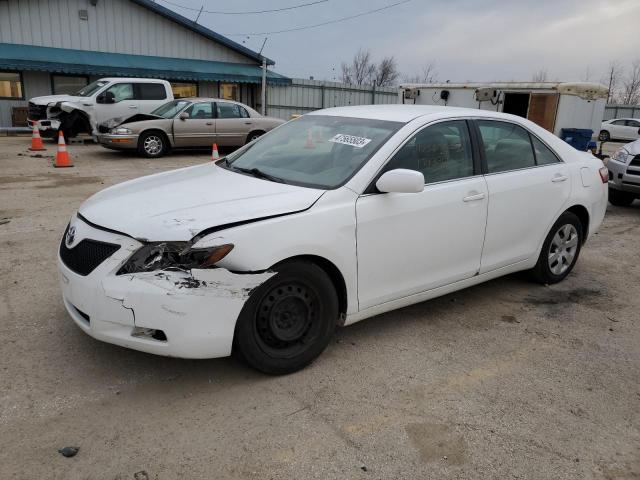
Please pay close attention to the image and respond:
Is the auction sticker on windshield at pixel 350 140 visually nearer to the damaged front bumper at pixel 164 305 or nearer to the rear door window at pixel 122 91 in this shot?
the damaged front bumper at pixel 164 305

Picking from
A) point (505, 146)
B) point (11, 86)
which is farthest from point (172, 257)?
point (11, 86)

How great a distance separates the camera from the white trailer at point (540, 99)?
1595 centimetres

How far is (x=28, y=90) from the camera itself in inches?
786

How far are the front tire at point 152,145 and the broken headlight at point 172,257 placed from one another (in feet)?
37.0

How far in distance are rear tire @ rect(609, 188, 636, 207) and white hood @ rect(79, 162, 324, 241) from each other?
7.95 metres

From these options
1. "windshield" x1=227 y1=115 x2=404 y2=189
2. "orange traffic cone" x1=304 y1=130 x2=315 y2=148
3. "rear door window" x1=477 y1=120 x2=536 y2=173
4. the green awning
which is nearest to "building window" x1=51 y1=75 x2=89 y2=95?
the green awning

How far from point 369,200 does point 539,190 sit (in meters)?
1.88

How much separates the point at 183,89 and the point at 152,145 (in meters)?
10.6

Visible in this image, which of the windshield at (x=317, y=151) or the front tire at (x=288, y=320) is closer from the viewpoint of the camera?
the front tire at (x=288, y=320)

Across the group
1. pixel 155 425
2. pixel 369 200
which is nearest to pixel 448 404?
pixel 369 200

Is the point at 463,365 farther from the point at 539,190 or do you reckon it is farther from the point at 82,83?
the point at 82,83

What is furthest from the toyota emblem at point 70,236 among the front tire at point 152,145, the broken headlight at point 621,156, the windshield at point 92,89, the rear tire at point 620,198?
the windshield at point 92,89

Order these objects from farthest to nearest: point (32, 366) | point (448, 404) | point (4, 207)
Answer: point (4, 207)
point (32, 366)
point (448, 404)

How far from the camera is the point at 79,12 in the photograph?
2066 centimetres
